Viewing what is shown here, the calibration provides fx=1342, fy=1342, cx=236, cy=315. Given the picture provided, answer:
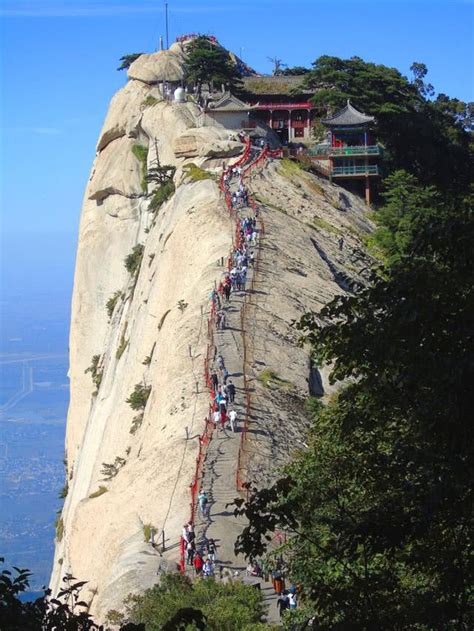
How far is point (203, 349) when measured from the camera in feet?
126

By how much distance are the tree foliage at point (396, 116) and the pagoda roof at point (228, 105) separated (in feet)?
15.2

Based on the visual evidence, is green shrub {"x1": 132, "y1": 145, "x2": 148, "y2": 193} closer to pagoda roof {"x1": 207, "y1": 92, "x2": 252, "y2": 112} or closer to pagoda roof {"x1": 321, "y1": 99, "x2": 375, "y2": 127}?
pagoda roof {"x1": 207, "y1": 92, "x2": 252, "y2": 112}

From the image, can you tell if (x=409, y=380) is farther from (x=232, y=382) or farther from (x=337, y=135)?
(x=337, y=135)

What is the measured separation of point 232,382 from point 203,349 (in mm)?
3044

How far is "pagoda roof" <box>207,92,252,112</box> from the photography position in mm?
70938

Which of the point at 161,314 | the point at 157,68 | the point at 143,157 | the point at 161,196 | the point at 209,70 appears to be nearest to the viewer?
the point at 161,314

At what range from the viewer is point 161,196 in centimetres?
6562

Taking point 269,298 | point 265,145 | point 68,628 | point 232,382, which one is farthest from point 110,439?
point 68,628

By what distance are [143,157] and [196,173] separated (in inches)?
469

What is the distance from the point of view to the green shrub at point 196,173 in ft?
197

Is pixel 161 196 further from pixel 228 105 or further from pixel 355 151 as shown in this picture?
pixel 355 151

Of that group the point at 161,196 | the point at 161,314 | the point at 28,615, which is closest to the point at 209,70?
the point at 161,196

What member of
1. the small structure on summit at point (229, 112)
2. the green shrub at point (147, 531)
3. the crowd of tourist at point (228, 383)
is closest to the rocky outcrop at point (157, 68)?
the small structure on summit at point (229, 112)

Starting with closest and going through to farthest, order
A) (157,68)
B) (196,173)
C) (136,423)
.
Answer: (136,423) < (196,173) < (157,68)
